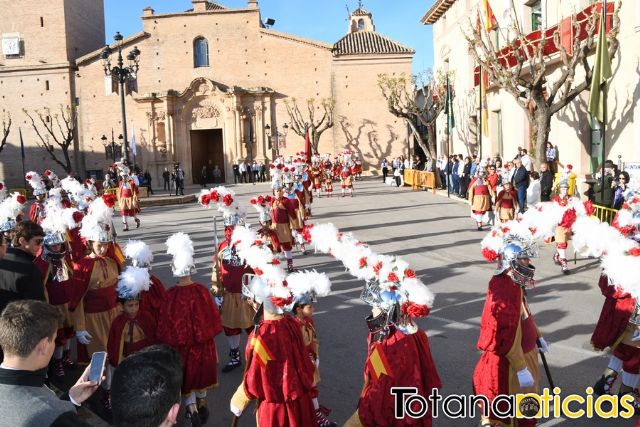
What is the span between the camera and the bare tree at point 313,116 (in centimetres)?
4244

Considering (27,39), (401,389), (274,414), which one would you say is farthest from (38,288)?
(27,39)

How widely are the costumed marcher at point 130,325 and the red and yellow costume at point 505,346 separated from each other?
3.00 m

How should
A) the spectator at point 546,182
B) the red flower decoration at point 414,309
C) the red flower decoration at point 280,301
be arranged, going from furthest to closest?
the spectator at point 546,182
the red flower decoration at point 280,301
the red flower decoration at point 414,309

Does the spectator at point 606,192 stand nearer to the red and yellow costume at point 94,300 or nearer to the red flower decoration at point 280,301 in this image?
the red flower decoration at point 280,301

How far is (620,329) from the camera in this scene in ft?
17.8

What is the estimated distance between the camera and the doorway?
148 ft

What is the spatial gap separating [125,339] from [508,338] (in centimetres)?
342

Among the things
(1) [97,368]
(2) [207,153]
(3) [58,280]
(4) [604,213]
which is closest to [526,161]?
(4) [604,213]

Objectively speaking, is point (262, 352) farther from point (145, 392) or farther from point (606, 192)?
point (606, 192)

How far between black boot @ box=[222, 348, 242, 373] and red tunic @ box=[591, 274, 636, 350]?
3941 millimetres

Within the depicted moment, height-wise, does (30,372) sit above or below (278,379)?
above

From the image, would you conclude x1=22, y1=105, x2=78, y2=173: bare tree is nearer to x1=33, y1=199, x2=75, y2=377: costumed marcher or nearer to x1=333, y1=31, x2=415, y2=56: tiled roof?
x1=333, y1=31, x2=415, y2=56: tiled roof

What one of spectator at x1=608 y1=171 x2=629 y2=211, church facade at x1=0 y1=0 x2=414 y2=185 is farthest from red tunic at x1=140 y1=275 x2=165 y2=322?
church facade at x1=0 y1=0 x2=414 y2=185

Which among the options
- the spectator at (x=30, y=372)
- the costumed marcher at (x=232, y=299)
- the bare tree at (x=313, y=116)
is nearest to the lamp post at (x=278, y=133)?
the bare tree at (x=313, y=116)
